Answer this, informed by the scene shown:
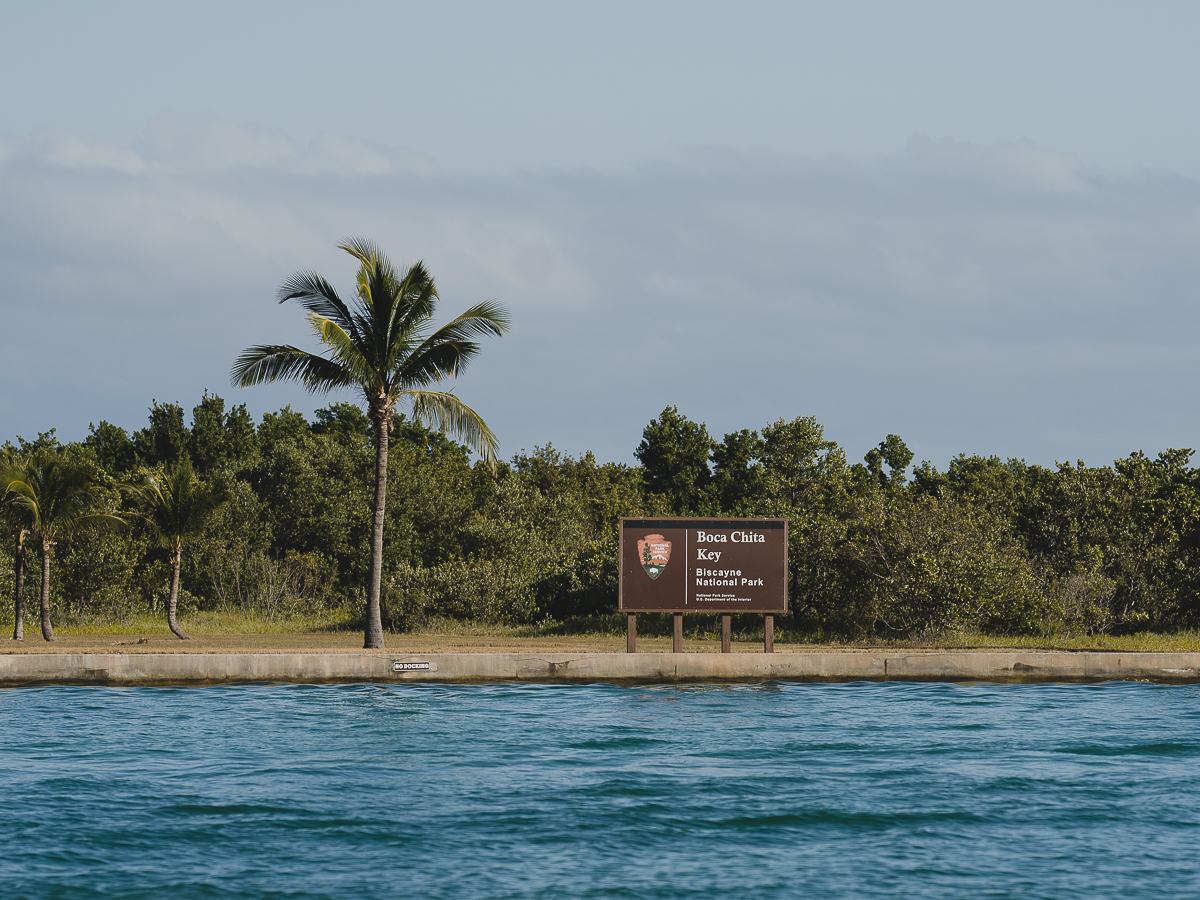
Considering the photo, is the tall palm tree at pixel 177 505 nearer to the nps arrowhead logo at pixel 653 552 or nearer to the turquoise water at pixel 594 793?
the turquoise water at pixel 594 793

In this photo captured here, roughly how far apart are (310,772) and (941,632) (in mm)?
17626

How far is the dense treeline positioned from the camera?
29.3m

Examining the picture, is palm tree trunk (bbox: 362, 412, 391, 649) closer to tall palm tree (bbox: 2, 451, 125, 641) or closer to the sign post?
the sign post

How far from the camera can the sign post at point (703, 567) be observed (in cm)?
2338

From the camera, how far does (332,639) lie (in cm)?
3025

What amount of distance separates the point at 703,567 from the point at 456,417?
6.00 m

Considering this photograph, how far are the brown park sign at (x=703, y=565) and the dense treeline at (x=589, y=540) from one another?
16.8 feet

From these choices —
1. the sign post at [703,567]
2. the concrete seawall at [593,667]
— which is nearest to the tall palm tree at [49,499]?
the concrete seawall at [593,667]

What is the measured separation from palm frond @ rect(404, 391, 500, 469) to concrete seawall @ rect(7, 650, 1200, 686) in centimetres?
528

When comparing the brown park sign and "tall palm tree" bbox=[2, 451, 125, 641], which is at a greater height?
"tall palm tree" bbox=[2, 451, 125, 641]

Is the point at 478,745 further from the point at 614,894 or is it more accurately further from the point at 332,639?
the point at 332,639

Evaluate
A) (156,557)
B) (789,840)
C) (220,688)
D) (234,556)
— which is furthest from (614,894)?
(156,557)

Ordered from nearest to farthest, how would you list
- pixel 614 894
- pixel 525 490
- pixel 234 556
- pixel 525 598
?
pixel 614 894
pixel 525 598
pixel 234 556
pixel 525 490

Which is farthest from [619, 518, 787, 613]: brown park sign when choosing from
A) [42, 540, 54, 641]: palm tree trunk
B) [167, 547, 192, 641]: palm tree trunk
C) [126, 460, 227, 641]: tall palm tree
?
[42, 540, 54, 641]: palm tree trunk
